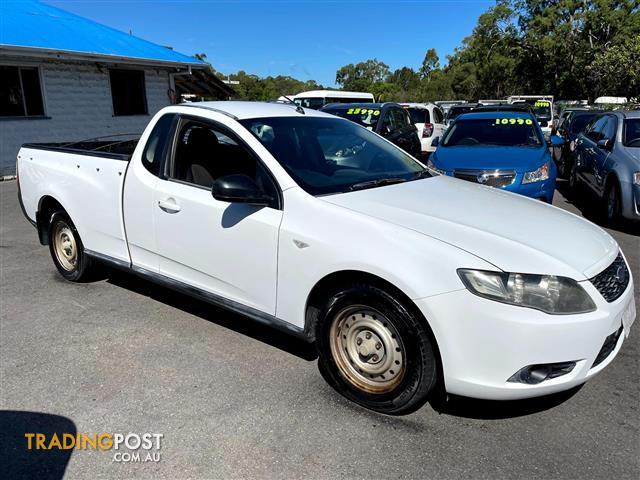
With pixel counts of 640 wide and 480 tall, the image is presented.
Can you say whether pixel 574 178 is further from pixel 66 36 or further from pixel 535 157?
pixel 66 36

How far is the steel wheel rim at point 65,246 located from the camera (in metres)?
5.05

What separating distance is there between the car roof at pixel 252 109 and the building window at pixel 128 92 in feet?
42.3

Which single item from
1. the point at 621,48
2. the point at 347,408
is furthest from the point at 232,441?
the point at 621,48

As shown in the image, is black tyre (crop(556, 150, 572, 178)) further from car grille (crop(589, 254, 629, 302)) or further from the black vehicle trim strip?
the black vehicle trim strip

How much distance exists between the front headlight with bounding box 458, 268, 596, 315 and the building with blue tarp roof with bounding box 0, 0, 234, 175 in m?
12.5

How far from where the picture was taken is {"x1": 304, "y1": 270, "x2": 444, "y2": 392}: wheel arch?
2.72 metres

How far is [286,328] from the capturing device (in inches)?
130

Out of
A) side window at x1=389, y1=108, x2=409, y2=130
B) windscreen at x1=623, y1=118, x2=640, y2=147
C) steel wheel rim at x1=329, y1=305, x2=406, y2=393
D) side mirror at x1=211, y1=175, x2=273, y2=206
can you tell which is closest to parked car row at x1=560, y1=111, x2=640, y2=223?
windscreen at x1=623, y1=118, x2=640, y2=147

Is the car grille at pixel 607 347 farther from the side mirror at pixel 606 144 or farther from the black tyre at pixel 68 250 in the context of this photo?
the side mirror at pixel 606 144

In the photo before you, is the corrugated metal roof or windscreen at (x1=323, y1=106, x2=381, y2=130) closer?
windscreen at (x1=323, y1=106, x2=381, y2=130)

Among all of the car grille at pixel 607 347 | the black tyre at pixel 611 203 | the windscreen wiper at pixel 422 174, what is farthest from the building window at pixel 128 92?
the car grille at pixel 607 347

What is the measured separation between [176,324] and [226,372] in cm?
94

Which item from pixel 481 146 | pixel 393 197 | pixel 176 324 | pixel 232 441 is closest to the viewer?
pixel 232 441

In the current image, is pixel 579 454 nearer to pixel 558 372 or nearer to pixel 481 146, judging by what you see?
pixel 558 372
